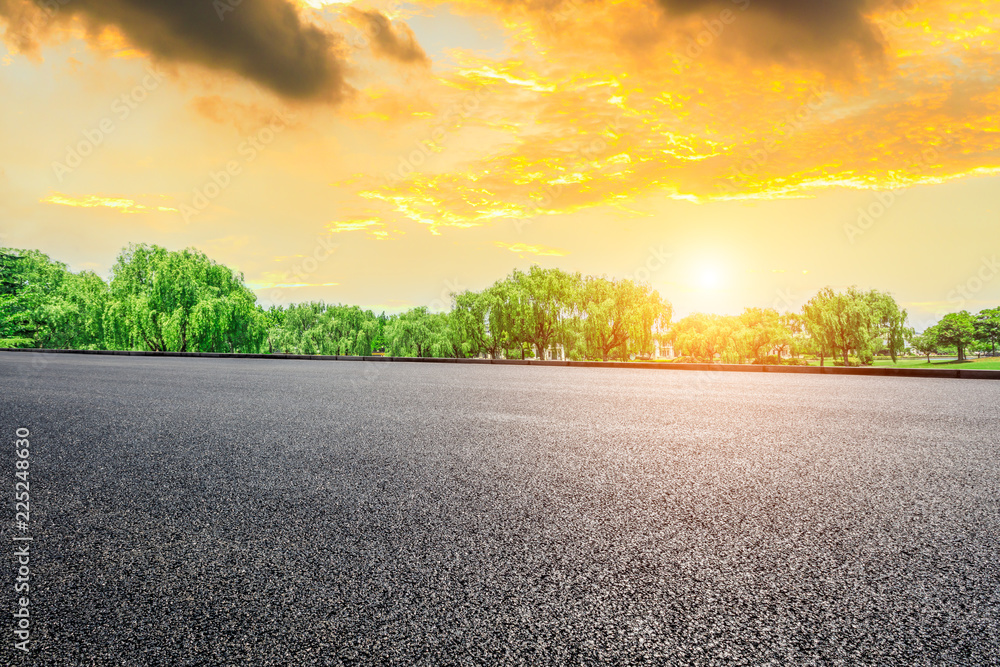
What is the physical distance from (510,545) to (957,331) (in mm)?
105448

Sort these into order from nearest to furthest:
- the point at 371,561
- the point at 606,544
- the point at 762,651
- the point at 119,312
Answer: the point at 762,651 < the point at 371,561 < the point at 606,544 < the point at 119,312

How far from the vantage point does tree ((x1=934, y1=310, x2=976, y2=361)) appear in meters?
83.2

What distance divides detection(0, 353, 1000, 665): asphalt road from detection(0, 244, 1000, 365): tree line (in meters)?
24.3

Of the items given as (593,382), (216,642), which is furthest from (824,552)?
(593,382)

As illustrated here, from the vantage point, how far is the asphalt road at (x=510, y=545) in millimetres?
1941

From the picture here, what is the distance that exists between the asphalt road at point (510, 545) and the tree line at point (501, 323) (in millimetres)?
24317

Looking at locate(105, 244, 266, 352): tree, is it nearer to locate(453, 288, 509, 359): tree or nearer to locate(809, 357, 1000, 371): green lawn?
locate(453, 288, 509, 359): tree

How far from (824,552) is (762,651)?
109 cm

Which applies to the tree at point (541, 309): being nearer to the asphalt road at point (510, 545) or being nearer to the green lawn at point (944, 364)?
the green lawn at point (944, 364)

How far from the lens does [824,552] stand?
106 inches

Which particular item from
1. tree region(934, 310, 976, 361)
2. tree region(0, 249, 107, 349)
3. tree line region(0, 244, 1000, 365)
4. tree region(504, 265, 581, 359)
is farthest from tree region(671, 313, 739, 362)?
tree region(934, 310, 976, 361)

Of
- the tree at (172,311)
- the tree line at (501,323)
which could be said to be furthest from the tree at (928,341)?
the tree at (172,311)

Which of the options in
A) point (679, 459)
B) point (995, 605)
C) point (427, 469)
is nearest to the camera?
point (995, 605)

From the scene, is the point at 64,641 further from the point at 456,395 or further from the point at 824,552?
the point at 456,395
